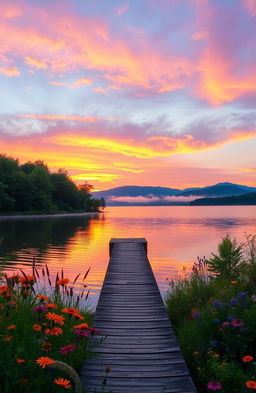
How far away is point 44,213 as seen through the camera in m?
93.1

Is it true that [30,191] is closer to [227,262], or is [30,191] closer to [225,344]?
[227,262]

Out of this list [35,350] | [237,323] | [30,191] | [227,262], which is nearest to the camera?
[35,350]

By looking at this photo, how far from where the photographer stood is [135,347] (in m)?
5.98

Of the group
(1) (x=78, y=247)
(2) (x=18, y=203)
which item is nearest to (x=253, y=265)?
(1) (x=78, y=247)

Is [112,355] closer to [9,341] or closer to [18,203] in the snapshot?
[9,341]

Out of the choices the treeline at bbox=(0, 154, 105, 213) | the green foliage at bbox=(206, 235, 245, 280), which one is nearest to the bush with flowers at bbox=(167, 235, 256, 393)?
the green foliage at bbox=(206, 235, 245, 280)

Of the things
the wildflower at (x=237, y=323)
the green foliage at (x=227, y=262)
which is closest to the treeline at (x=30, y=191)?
the green foliage at (x=227, y=262)

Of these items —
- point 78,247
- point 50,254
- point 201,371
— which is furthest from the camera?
point 78,247

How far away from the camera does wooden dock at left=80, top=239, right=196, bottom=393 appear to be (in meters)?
4.82

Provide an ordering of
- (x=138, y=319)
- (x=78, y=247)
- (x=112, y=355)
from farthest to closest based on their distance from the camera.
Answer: (x=78, y=247) < (x=138, y=319) < (x=112, y=355)

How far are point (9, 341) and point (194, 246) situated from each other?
1055 inches

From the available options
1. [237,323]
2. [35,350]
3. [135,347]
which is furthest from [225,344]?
[35,350]

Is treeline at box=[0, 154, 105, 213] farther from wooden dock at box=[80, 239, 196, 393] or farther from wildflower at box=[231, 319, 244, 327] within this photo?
wildflower at box=[231, 319, 244, 327]

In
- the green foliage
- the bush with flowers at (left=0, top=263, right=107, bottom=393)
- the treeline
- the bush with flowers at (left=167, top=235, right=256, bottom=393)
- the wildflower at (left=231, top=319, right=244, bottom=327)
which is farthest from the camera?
the treeline
